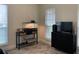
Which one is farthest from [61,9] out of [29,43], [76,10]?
[29,43]

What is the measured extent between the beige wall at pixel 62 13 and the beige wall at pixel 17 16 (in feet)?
0.41

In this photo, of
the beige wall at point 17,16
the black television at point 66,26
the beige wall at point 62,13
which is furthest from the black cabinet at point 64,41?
the beige wall at point 17,16

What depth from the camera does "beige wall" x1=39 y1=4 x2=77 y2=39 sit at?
1.73 m

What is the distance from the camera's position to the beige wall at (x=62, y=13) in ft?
5.67

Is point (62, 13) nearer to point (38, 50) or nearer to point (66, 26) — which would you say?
point (66, 26)

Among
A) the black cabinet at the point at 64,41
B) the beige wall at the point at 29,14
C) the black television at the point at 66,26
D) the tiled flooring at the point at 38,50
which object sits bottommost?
the tiled flooring at the point at 38,50

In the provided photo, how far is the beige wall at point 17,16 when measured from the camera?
1756 mm

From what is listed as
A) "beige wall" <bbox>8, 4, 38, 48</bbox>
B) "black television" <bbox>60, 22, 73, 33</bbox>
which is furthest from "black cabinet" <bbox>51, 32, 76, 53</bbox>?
"beige wall" <bbox>8, 4, 38, 48</bbox>

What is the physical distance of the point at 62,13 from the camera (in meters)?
1.76

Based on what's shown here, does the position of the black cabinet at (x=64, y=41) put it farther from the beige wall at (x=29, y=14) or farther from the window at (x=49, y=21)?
the beige wall at (x=29, y=14)

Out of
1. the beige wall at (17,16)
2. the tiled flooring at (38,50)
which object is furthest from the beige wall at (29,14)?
the tiled flooring at (38,50)

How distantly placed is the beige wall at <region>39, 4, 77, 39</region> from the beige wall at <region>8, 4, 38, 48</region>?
0.41ft

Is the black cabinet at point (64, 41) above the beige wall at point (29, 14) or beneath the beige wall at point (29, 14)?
beneath
